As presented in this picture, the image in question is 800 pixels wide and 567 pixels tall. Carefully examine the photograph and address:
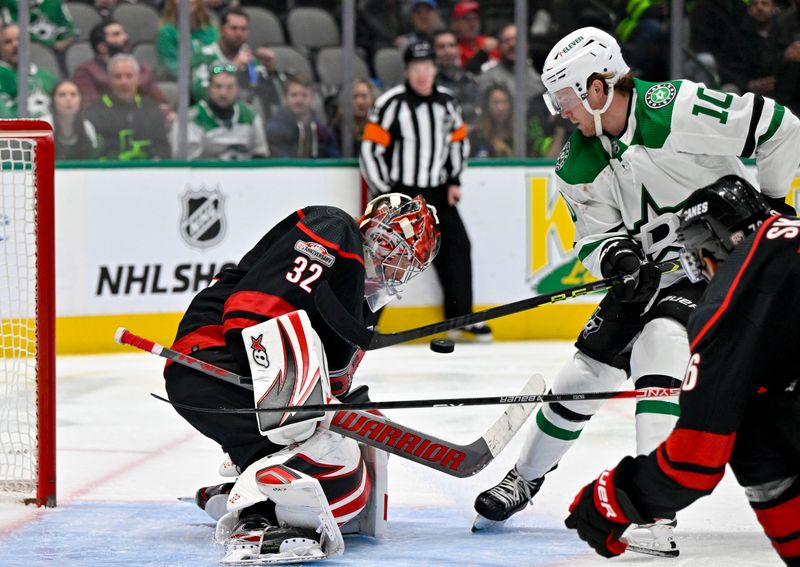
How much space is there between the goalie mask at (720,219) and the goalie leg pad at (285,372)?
1.01 metres

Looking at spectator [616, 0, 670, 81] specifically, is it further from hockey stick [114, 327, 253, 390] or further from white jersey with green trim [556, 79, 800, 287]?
hockey stick [114, 327, 253, 390]

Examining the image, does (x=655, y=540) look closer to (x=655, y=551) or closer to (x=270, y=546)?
(x=655, y=551)

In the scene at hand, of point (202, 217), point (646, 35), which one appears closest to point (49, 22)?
point (202, 217)

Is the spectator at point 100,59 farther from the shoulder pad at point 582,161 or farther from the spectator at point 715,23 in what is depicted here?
the shoulder pad at point 582,161

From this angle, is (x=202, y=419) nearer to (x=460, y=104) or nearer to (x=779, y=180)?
(x=779, y=180)

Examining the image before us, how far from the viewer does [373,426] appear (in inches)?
111

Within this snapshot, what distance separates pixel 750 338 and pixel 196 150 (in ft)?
15.4

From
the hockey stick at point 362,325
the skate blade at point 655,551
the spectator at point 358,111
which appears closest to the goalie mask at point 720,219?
the hockey stick at point 362,325

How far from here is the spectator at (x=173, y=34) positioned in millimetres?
6020

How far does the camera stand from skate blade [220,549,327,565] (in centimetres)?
268

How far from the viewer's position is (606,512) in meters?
1.88

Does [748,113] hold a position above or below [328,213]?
above

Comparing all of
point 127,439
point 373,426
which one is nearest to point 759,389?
point 373,426

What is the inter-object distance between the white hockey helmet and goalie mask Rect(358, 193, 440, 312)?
41 cm
